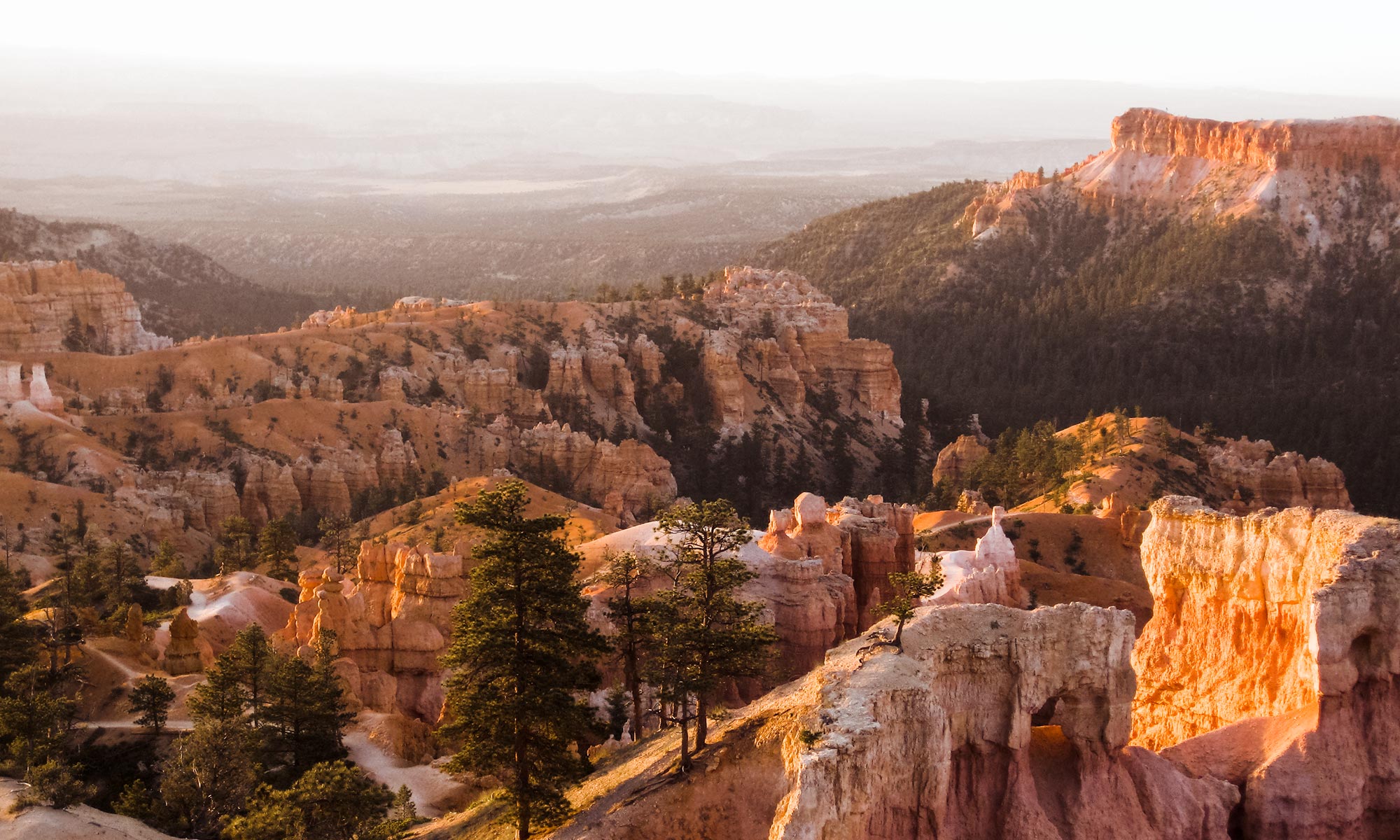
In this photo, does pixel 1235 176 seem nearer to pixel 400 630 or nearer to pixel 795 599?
pixel 795 599

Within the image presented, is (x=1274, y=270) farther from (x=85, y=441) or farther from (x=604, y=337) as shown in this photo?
(x=85, y=441)

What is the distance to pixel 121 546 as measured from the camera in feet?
180

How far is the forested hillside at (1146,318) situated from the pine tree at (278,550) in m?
64.1

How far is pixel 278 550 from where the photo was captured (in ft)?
196

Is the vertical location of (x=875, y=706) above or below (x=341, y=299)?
above

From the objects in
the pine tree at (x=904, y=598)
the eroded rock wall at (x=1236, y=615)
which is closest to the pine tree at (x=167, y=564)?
the pine tree at (x=904, y=598)

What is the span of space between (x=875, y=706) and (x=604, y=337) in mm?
83884

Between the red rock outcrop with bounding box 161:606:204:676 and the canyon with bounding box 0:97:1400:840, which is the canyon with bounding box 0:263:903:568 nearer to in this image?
the canyon with bounding box 0:97:1400:840

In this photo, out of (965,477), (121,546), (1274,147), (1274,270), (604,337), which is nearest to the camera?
(121,546)

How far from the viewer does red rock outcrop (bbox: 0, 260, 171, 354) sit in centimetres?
9275

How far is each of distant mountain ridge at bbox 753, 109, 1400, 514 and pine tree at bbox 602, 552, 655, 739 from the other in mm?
75944

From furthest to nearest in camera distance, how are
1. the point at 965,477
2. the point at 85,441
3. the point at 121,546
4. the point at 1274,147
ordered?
the point at 1274,147, the point at 965,477, the point at 85,441, the point at 121,546

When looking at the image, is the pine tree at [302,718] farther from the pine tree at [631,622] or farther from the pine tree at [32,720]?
the pine tree at [631,622]

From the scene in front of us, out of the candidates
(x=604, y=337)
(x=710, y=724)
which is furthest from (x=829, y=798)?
(x=604, y=337)
